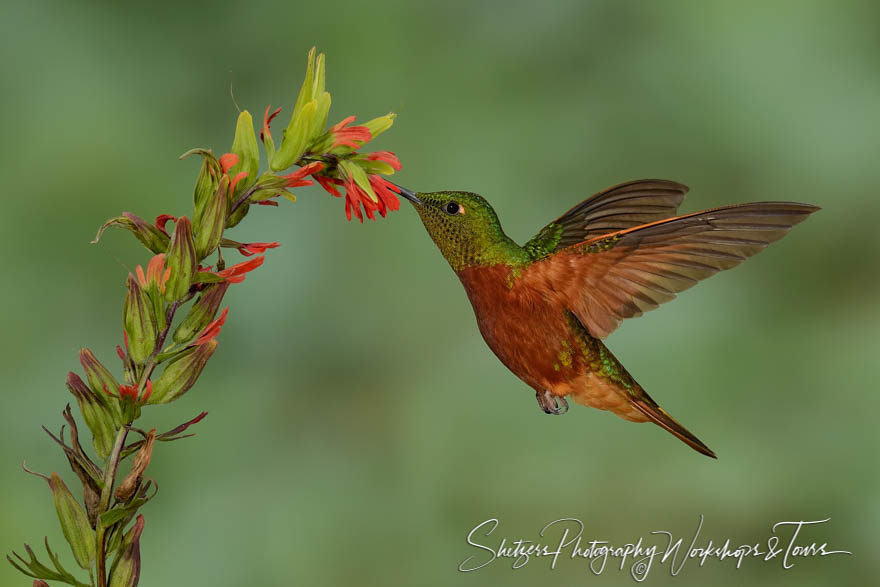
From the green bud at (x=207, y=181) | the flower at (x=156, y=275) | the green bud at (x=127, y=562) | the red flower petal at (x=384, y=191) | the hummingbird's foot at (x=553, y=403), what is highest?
the green bud at (x=207, y=181)

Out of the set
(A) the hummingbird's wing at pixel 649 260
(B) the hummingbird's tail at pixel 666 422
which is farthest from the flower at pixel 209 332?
(B) the hummingbird's tail at pixel 666 422

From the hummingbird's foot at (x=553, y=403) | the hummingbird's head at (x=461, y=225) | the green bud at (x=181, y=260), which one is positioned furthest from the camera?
the hummingbird's foot at (x=553, y=403)

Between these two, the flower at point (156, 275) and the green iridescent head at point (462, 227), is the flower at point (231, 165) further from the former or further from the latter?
the green iridescent head at point (462, 227)

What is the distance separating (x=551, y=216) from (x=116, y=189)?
0.79 m

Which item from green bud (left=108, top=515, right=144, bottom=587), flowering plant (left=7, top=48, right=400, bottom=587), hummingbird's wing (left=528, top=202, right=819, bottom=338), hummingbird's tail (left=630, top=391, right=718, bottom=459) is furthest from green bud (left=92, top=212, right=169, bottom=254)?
hummingbird's tail (left=630, top=391, right=718, bottom=459)

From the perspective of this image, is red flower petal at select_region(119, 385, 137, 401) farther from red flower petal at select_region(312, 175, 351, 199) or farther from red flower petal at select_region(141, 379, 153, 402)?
red flower petal at select_region(312, 175, 351, 199)

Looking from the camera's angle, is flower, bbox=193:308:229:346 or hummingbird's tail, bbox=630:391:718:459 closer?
flower, bbox=193:308:229:346

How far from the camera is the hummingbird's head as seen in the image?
0.83 m

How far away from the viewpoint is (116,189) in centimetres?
154

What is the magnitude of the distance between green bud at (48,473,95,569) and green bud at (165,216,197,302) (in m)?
0.16

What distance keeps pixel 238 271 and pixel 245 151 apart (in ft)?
0.31

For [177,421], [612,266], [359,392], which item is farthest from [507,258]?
[177,421]

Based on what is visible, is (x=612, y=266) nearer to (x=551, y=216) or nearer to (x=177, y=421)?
(x=551, y=216)

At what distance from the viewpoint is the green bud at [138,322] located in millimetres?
623
